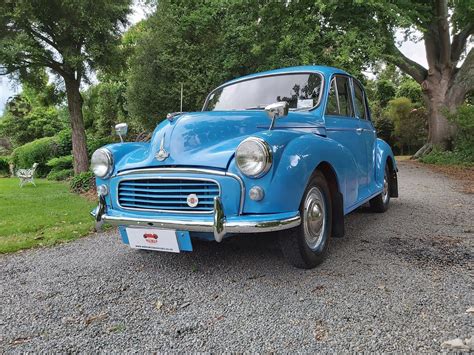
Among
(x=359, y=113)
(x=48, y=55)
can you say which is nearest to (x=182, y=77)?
(x=48, y=55)

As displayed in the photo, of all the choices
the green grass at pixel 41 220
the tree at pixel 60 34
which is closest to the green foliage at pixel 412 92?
the tree at pixel 60 34

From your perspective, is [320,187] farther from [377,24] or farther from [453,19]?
[453,19]

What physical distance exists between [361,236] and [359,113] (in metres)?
1.50

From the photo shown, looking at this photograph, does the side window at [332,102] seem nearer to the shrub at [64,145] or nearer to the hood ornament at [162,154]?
the hood ornament at [162,154]

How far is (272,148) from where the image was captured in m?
2.62

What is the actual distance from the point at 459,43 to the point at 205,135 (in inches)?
590

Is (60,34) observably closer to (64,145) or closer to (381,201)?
(381,201)

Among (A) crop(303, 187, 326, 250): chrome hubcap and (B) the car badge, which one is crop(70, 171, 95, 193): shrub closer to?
(B) the car badge

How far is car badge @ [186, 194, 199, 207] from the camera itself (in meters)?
2.73

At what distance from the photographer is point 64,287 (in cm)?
300

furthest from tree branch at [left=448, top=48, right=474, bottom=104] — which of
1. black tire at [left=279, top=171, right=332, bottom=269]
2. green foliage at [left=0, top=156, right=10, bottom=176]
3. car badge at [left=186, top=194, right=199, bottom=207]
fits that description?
green foliage at [left=0, top=156, right=10, bottom=176]

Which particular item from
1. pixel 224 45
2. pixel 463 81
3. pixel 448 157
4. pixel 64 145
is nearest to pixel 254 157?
pixel 224 45

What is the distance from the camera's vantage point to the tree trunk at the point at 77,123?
9914 mm

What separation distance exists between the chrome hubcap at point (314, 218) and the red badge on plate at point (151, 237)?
1139 millimetres
